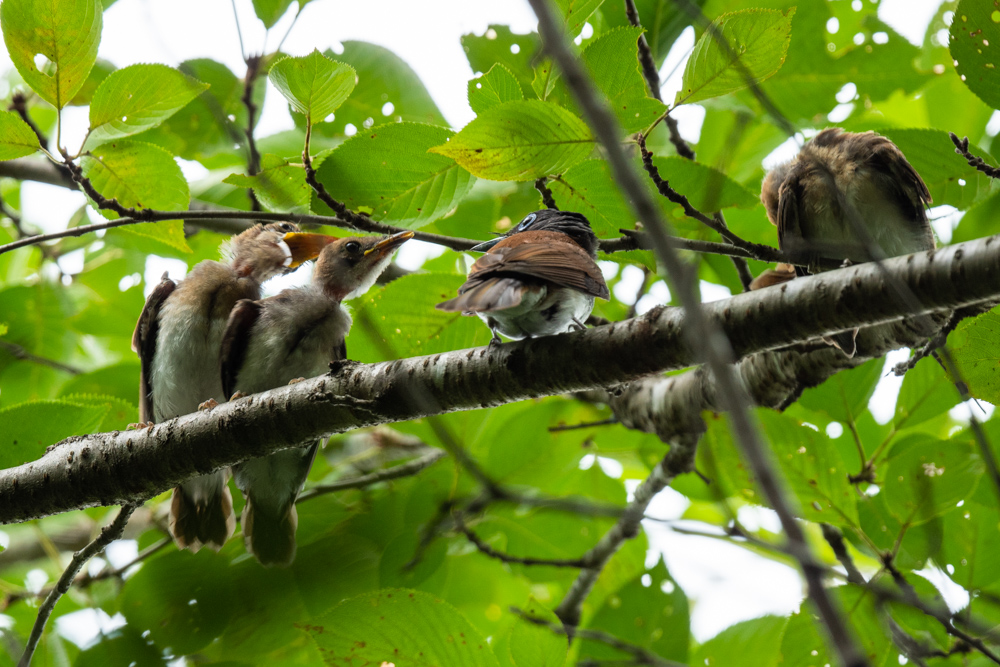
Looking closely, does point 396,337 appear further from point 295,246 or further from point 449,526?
point 295,246

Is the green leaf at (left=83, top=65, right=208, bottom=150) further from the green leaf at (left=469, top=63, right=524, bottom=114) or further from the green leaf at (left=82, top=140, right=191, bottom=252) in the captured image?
the green leaf at (left=469, top=63, right=524, bottom=114)

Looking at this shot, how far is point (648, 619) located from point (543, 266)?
2.10 meters

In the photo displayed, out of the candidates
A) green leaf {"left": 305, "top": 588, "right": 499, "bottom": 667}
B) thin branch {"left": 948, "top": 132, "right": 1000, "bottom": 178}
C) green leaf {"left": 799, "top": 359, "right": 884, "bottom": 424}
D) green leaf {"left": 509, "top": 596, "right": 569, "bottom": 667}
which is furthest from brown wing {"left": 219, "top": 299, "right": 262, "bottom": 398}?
thin branch {"left": 948, "top": 132, "right": 1000, "bottom": 178}

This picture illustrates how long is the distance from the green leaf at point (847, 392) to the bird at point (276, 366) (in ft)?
7.97

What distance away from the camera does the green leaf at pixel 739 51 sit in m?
2.40

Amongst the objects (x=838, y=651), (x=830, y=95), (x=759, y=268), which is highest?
(x=830, y=95)

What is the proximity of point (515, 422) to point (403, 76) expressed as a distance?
6.95 feet

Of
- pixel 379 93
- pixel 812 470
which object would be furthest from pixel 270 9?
pixel 812 470

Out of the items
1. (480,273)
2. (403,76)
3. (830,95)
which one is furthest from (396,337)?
(830,95)

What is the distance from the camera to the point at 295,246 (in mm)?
4336

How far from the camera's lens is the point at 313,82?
275cm

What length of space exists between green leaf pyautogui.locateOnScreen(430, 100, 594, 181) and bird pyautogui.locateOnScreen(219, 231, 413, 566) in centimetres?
161

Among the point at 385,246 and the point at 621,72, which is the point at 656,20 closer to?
the point at 621,72

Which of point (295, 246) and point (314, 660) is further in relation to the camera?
point (295, 246)
